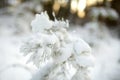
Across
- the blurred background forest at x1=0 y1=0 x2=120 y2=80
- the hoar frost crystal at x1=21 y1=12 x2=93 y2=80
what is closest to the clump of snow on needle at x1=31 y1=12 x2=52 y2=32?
the hoar frost crystal at x1=21 y1=12 x2=93 y2=80

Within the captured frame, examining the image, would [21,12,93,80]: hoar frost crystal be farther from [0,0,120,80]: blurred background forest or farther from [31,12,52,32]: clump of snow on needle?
[0,0,120,80]: blurred background forest

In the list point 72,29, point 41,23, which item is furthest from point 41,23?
point 72,29

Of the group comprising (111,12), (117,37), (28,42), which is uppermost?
(28,42)

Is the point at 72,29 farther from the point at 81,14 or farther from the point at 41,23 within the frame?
the point at 41,23

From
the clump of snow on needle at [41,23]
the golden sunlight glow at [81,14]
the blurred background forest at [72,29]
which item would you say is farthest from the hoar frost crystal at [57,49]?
the golden sunlight glow at [81,14]

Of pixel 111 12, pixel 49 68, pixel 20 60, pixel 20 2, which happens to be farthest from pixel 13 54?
pixel 49 68

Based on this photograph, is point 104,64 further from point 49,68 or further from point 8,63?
point 49,68

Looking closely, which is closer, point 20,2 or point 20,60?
point 20,60
